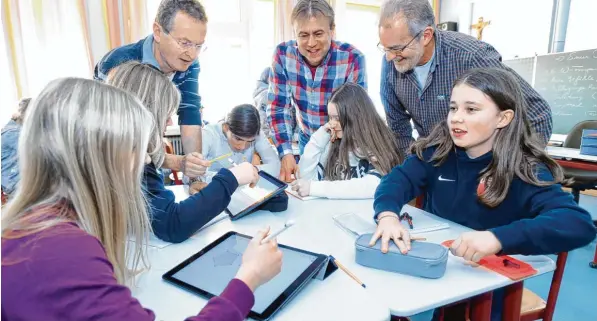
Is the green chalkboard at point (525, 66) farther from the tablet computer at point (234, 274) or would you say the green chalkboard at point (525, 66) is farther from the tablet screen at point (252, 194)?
the tablet computer at point (234, 274)

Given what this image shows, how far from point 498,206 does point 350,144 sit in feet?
2.67

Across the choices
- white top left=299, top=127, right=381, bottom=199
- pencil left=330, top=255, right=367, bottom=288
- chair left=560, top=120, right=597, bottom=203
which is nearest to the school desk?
pencil left=330, top=255, right=367, bottom=288

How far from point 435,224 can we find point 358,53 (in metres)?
1.21

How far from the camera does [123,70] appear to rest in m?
1.12

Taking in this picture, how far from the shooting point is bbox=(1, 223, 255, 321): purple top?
1.56 ft

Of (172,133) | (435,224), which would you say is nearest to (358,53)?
(435,224)

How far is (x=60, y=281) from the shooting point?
474 mm

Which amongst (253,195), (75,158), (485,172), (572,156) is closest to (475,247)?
(485,172)

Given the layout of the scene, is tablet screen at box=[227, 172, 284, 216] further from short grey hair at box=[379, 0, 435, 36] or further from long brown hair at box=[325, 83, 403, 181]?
short grey hair at box=[379, 0, 435, 36]

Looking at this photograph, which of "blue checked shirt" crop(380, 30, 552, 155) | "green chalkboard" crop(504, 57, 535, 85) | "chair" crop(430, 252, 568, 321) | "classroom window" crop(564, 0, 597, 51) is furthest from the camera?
"green chalkboard" crop(504, 57, 535, 85)

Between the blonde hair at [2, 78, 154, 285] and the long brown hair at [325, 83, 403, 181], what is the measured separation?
1.28m

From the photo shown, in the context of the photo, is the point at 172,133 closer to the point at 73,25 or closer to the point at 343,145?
the point at 73,25

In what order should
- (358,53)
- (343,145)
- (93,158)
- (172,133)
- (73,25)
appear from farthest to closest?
(172,133) → (73,25) → (358,53) → (343,145) → (93,158)

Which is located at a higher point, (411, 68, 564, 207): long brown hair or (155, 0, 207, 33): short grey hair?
(155, 0, 207, 33): short grey hair
